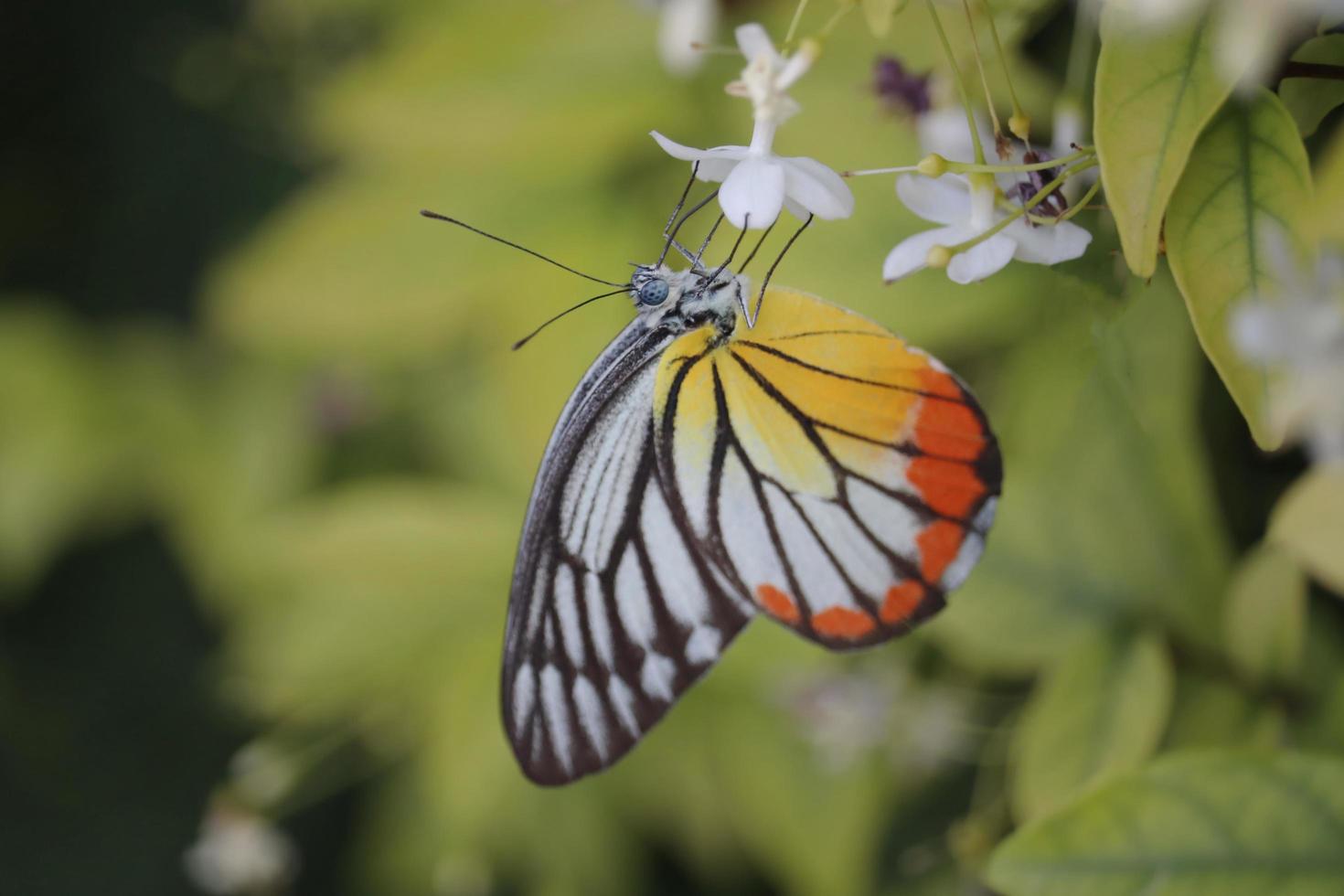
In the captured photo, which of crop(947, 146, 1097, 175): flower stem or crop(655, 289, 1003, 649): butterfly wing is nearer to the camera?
crop(947, 146, 1097, 175): flower stem

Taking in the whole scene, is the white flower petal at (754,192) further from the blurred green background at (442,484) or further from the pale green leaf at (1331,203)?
the pale green leaf at (1331,203)

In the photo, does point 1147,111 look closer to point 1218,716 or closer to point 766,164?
point 766,164

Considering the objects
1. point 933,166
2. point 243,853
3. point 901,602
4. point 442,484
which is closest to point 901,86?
point 933,166

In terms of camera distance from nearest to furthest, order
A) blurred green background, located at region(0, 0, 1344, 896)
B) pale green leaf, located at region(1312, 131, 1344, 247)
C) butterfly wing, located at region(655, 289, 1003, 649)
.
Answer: pale green leaf, located at region(1312, 131, 1344, 247)
butterfly wing, located at region(655, 289, 1003, 649)
blurred green background, located at region(0, 0, 1344, 896)

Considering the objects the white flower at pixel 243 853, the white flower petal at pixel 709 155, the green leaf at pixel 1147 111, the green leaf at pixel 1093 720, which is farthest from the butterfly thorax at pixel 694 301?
the white flower at pixel 243 853

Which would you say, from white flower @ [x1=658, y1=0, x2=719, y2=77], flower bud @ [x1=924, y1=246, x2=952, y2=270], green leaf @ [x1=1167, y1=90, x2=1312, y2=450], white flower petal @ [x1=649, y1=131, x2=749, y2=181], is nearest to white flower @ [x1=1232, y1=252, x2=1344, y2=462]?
green leaf @ [x1=1167, y1=90, x2=1312, y2=450]

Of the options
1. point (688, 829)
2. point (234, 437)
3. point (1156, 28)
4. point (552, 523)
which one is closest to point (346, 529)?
point (234, 437)

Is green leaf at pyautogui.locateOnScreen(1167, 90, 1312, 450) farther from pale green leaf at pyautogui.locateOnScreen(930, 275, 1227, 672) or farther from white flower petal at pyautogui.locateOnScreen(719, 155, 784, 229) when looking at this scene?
pale green leaf at pyautogui.locateOnScreen(930, 275, 1227, 672)
